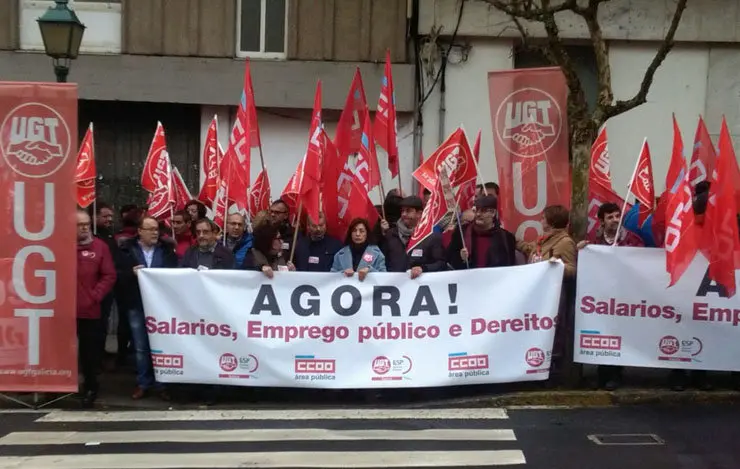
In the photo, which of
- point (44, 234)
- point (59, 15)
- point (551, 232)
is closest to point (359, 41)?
point (59, 15)

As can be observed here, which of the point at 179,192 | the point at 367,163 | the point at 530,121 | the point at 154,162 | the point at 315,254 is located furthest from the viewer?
the point at 179,192

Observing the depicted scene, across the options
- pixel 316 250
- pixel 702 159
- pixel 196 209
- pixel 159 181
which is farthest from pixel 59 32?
pixel 702 159

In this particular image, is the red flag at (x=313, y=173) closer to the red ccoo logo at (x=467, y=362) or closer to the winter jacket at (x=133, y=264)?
the winter jacket at (x=133, y=264)

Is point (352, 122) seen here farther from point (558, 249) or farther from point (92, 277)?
point (92, 277)

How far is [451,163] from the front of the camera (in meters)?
8.70

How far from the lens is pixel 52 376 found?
8.07m

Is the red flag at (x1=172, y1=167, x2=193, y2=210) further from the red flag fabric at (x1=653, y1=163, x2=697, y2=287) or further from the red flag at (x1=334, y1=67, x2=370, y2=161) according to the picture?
the red flag fabric at (x1=653, y1=163, x2=697, y2=287)

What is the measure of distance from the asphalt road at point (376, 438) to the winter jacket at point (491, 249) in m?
1.51

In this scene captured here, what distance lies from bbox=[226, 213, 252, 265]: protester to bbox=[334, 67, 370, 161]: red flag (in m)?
1.47

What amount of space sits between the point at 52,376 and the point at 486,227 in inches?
169

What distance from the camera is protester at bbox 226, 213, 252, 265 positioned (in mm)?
8859

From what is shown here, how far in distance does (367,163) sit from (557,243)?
219 centimetres

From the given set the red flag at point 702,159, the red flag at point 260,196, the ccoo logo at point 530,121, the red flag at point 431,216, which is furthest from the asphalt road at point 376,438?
the red flag at point 260,196

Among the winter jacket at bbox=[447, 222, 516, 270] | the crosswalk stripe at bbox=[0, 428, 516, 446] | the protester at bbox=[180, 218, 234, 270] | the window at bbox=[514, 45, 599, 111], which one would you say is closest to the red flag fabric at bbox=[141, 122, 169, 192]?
the protester at bbox=[180, 218, 234, 270]
